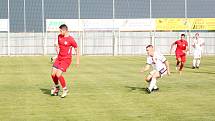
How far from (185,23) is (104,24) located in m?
8.14

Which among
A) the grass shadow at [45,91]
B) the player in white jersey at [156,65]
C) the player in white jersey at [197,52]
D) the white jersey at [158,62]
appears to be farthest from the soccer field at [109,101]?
→ the player in white jersey at [197,52]

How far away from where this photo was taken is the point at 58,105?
13.1 meters

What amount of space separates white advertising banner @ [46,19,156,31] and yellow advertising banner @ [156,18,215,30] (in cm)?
84

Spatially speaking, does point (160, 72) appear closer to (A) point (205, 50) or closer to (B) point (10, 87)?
(B) point (10, 87)

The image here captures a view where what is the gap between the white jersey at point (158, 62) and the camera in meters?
Result: 16.3

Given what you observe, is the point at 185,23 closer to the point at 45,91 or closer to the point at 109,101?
the point at 45,91

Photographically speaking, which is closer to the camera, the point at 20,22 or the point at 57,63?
the point at 57,63

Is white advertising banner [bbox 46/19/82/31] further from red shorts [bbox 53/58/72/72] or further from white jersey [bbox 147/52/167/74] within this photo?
red shorts [bbox 53/58/72/72]

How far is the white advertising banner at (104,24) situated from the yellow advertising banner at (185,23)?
2.76 feet

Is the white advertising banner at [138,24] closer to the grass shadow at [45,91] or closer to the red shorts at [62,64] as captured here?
the grass shadow at [45,91]

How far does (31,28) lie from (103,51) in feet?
25.1

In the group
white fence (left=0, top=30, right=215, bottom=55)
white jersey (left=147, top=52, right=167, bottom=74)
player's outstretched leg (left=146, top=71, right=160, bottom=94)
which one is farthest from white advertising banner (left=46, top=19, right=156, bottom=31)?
player's outstretched leg (left=146, top=71, right=160, bottom=94)

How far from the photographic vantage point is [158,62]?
16375 mm

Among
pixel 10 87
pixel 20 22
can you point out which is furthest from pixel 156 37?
pixel 10 87
